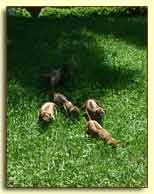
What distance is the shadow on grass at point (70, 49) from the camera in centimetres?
484

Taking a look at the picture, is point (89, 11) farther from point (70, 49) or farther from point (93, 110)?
point (93, 110)

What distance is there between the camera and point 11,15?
4852mm

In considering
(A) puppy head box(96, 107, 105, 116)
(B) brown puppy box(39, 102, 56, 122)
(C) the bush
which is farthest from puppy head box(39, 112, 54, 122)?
(C) the bush

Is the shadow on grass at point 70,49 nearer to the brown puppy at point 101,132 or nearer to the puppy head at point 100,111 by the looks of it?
the puppy head at point 100,111

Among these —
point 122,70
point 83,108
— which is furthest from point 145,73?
point 83,108

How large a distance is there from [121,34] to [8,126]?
953 millimetres

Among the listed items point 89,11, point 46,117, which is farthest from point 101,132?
point 89,11

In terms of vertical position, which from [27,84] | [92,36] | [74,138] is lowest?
[74,138]

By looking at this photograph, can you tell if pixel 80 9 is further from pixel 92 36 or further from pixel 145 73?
pixel 145 73

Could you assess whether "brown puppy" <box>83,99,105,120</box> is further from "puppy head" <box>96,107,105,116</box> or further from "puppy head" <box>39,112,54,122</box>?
"puppy head" <box>39,112,54,122</box>

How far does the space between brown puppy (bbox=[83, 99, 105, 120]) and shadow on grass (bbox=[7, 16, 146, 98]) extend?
12 cm

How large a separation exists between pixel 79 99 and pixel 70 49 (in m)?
0.33

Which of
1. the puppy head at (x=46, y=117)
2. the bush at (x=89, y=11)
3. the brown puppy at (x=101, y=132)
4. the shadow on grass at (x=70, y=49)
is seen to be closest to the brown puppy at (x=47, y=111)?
the puppy head at (x=46, y=117)

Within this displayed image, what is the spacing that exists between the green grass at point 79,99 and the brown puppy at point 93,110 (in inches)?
1.4
